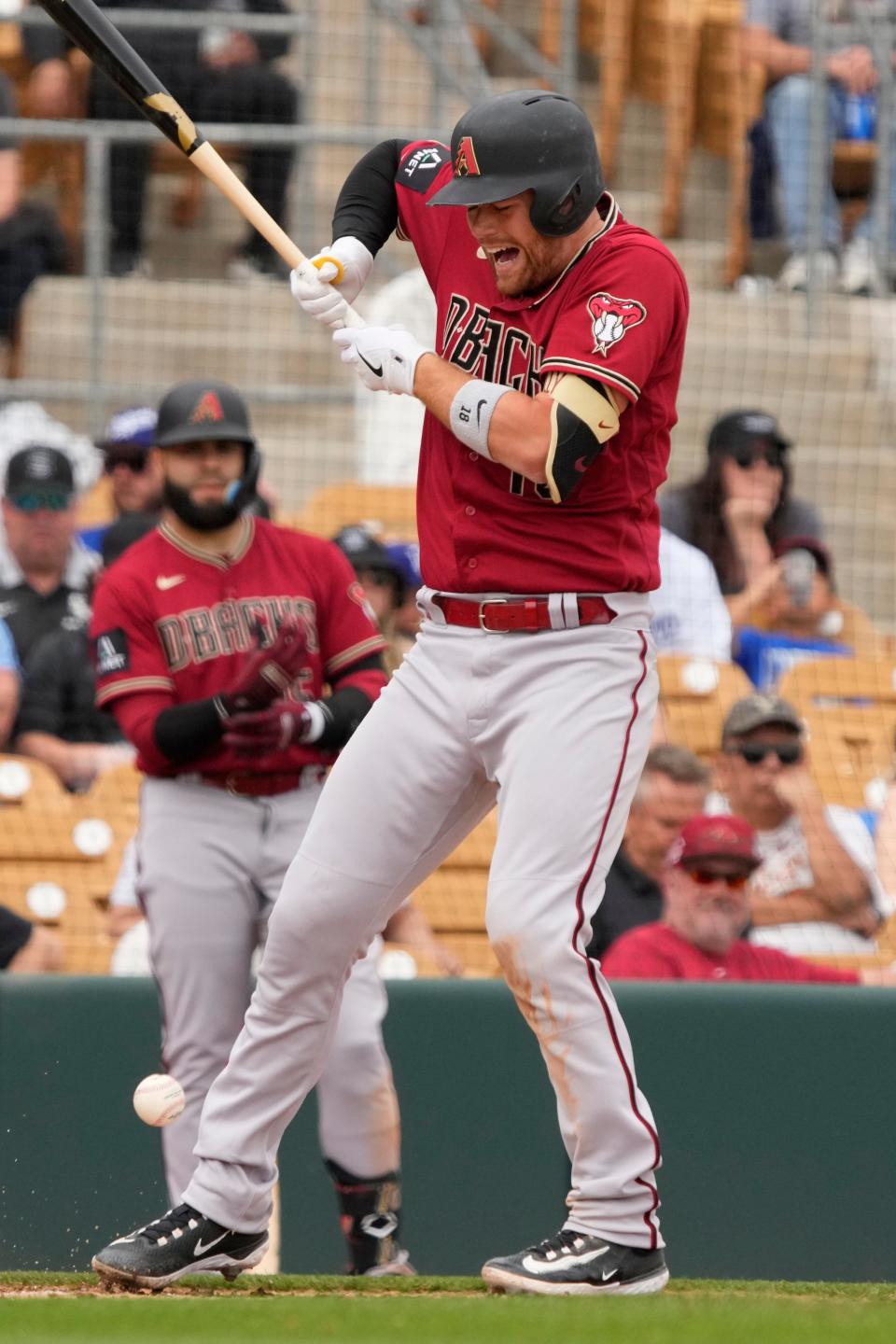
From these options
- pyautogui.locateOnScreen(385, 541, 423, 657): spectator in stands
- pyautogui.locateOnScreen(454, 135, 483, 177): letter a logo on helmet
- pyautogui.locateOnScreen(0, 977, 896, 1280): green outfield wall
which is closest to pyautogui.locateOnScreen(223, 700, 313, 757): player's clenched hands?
pyautogui.locateOnScreen(0, 977, 896, 1280): green outfield wall

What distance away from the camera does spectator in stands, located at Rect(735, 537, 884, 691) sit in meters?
7.49

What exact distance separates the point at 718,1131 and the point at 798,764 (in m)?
1.45

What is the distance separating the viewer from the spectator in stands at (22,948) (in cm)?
571

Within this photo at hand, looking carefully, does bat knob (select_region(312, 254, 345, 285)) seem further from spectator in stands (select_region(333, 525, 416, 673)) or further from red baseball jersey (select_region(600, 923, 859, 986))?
spectator in stands (select_region(333, 525, 416, 673))

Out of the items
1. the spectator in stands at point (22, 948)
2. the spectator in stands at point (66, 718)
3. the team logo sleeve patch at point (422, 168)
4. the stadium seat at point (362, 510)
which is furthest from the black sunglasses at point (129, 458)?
the team logo sleeve patch at point (422, 168)

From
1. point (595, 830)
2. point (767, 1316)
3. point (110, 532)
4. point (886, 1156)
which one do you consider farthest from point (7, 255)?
point (767, 1316)

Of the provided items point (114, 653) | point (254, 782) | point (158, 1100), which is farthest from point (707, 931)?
point (158, 1100)

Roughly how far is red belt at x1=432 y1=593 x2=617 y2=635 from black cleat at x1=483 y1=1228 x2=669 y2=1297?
1.01m

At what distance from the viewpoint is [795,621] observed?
766cm

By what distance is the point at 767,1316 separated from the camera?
330 cm

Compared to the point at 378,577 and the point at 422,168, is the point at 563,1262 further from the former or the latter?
the point at 378,577

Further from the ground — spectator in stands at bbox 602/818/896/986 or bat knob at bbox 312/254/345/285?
bat knob at bbox 312/254/345/285

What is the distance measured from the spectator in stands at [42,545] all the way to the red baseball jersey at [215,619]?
1944mm

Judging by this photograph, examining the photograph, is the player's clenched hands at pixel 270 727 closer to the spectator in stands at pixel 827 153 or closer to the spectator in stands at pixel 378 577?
the spectator in stands at pixel 378 577
